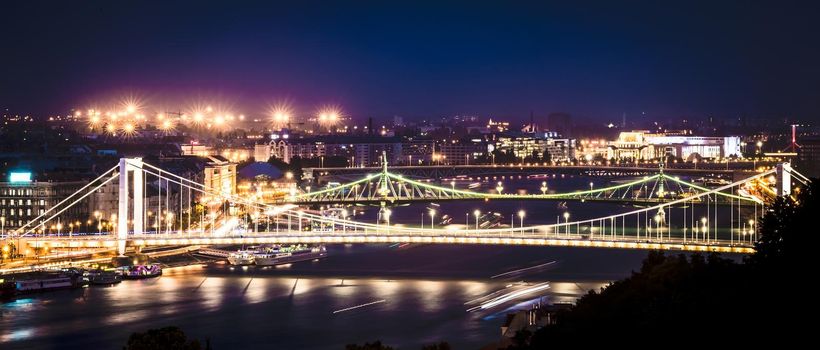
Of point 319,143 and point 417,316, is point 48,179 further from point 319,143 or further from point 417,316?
point 319,143

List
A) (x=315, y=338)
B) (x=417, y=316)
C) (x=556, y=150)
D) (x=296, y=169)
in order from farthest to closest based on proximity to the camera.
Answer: (x=556, y=150) < (x=296, y=169) < (x=417, y=316) < (x=315, y=338)

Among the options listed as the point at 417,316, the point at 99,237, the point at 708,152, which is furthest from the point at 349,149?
the point at 417,316

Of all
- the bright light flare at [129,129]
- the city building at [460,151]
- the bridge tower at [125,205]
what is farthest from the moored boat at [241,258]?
the city building at [460,151]

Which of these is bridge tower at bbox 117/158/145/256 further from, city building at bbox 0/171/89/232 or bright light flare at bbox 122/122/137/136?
bright light flare at bbox 122/122/137/136

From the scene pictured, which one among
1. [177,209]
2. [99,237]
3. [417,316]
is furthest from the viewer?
[177,209]

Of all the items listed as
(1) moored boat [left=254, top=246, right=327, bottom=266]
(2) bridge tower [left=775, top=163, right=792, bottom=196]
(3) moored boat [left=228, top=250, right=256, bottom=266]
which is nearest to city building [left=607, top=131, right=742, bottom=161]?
(1) moored boat [left=254, top=246, right=327, bottom=266]

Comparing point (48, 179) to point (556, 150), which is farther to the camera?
point (556, 150)

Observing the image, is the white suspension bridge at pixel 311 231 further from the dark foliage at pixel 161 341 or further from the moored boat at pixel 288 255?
the dark foliage at pixel 161 341

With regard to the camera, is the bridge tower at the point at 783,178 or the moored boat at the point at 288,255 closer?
the bridge tower at the point at 783,178

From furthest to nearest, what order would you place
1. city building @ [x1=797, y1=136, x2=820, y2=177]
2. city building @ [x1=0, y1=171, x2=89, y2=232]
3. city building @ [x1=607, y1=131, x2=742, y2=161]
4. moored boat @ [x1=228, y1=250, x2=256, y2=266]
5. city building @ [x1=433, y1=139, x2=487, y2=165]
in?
city building @ [x1=607, y1=131, x2=742, y2=161] < city building @ [x1=433, y1=139, x2=487, y2=165] < city building @ [x1=797, y1=136, x2=820, y2=177] < city building @ [x1=0, y1=171, x2=89, y2=232] < moored boat @ [x1=228, y1=250, x2=256, y2=266]
